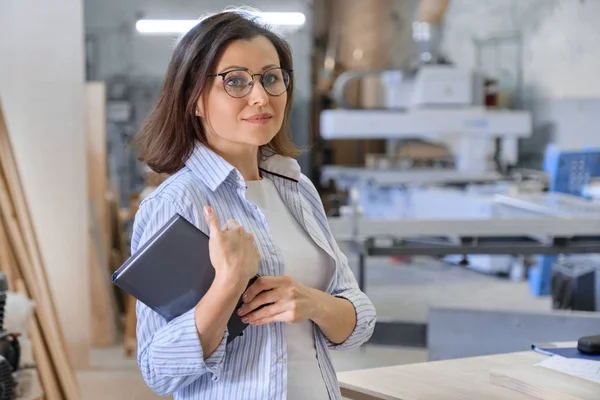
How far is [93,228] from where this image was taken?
18.6 feet

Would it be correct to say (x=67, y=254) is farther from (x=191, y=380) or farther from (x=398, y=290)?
(x=398, y=290)

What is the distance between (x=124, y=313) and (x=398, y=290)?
2.52 meters

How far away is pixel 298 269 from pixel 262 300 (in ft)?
0.52

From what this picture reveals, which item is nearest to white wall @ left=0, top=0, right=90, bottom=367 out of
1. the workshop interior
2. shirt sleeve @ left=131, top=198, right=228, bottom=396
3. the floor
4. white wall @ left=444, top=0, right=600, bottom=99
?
the workshop interior

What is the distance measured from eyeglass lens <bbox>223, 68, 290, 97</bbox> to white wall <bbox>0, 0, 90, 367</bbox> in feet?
10.6

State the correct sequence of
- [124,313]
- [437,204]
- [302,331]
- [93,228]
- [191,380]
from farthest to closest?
[437,204] < [124,313] < [93,228] < [302,331] < [191,380]

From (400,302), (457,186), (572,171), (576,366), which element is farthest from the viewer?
(457,186)

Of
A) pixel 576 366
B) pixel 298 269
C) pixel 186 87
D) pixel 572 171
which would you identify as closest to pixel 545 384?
pixel 576 366

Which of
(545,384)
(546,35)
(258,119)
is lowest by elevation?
(545,384)

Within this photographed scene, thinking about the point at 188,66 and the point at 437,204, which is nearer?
the point at 188,66

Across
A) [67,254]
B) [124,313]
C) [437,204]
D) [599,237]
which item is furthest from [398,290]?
[67,254]

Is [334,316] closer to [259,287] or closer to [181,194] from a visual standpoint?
[259,287]

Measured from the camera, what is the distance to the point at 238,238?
1309 millimetres

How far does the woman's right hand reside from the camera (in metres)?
1.29
